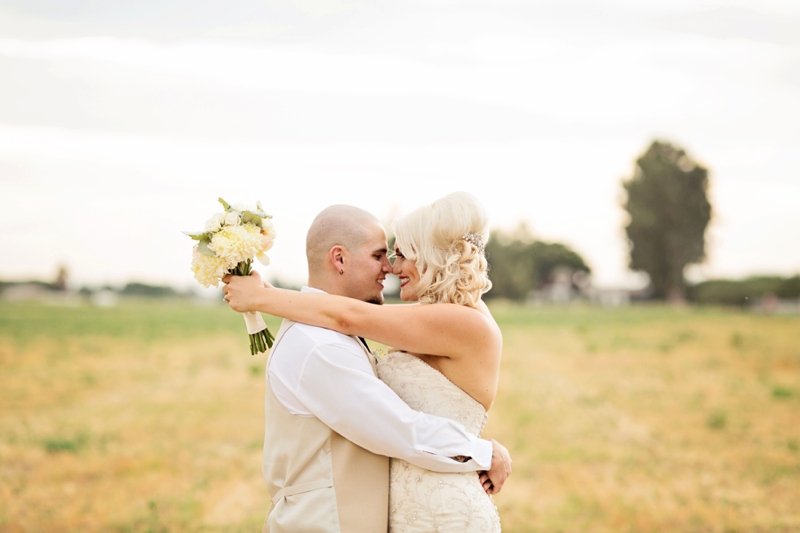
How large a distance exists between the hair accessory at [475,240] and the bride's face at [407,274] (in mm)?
291

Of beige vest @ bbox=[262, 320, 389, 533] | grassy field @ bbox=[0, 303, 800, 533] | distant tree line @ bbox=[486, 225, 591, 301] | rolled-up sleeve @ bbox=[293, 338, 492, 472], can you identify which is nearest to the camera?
rolled-up sleeve @ bbox=[293, 338, 492, 472]

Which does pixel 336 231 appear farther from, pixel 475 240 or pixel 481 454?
pixel 481 454

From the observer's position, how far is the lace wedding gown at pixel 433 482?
11.3 feet

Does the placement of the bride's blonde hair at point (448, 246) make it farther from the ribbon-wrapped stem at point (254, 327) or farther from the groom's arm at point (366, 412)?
the ribbon-wrapped stem at point (254, 327)

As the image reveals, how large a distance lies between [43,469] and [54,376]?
11703mm

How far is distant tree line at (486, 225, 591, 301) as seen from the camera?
2717 inches

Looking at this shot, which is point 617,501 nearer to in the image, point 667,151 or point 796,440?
point 796,440

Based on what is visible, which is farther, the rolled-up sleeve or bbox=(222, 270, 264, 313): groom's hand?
bbox=(222, 270, 264, 313): groom's hand

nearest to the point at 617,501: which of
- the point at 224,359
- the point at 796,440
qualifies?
the point at 796,440

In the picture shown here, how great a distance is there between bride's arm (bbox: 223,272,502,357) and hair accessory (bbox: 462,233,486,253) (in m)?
0.33

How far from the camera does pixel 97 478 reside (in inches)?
511

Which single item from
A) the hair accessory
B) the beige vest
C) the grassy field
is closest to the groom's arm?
the beige vest

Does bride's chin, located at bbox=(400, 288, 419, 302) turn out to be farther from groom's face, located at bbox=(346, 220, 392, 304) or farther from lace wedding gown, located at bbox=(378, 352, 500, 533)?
lace wedding gown, located at bbox=(378, 352, 500, 533)

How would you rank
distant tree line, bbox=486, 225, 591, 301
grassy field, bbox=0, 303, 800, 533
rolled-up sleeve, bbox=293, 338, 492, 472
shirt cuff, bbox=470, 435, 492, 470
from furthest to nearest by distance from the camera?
1. distant tree line, bbox=486, 225, 591, 301
2. grassy field, bbox=0, 303, 800, 533
3. shirt cuff, bbox=470, 435, 492, 470
4. rolled-up sleeve, bbox=293, 338, 492, 472
